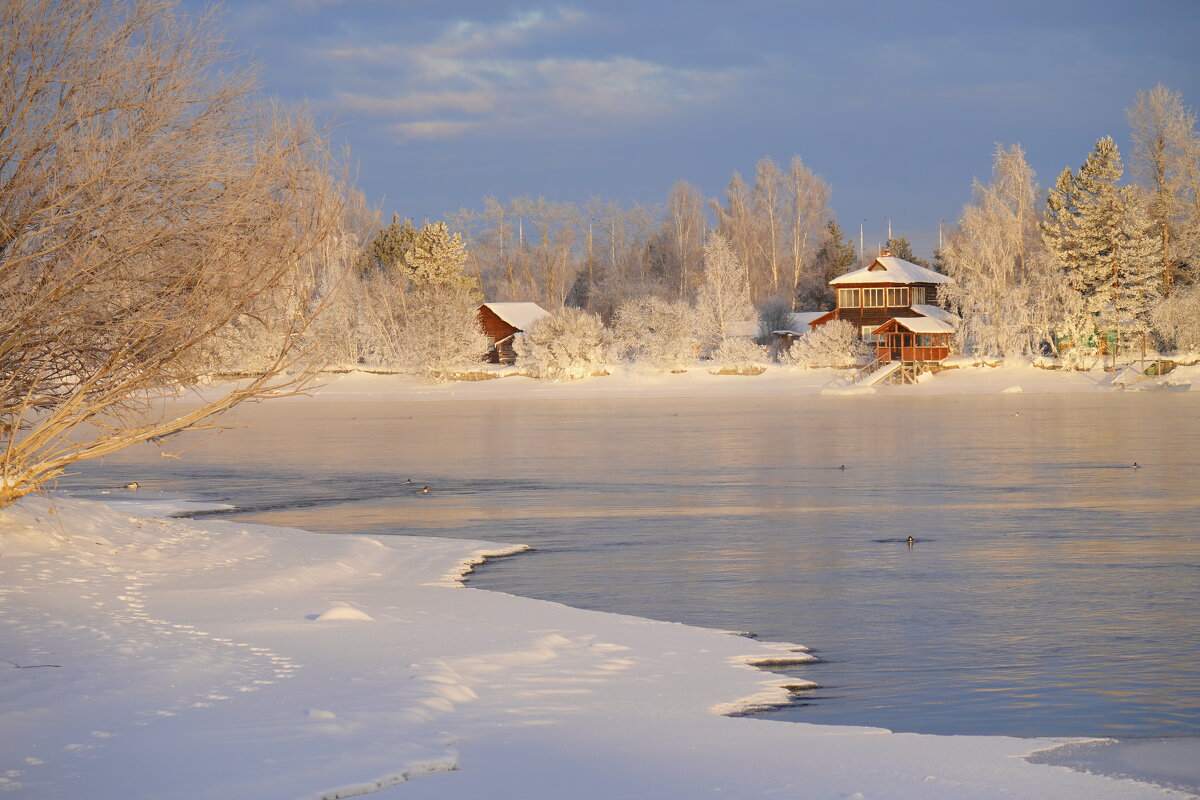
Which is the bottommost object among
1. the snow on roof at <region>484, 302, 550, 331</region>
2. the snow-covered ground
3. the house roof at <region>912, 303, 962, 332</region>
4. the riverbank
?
the snow-covered ground

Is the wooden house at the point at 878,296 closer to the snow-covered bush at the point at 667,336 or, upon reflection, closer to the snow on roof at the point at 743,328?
the snow on roof at the point at 743,328

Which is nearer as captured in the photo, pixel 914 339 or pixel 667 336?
pixel 667 336

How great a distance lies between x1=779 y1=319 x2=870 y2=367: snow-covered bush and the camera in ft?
264

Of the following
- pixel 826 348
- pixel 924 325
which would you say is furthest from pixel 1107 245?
pixel 826 348

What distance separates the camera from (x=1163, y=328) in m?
74.3

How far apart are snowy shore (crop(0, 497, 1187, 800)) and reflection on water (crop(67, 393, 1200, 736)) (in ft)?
4.17

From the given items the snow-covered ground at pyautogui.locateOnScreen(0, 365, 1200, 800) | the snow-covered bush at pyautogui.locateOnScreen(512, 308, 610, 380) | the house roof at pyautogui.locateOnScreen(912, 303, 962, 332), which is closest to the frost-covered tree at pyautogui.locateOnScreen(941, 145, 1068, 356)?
the house roof at pyautogui.locateOnScreen(912, 303, 962, 332)

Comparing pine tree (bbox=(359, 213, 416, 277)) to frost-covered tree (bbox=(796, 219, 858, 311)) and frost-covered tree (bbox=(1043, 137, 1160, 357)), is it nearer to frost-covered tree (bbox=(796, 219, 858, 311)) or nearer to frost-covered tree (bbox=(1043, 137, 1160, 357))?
frost-covered tree (bbox=(796, 219, 858, 311))

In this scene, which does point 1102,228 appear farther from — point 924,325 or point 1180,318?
point 924,325

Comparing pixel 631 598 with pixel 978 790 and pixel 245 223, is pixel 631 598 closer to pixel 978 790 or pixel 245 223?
pixel 245 223

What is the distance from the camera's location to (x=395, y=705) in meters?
9.00

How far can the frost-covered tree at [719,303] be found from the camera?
3438 inches

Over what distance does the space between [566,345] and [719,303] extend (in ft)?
42.7

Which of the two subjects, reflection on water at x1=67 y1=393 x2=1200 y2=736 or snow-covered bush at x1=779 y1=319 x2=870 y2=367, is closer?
reflection on water at x1=67 y1=393 x2=1200 y2=736
